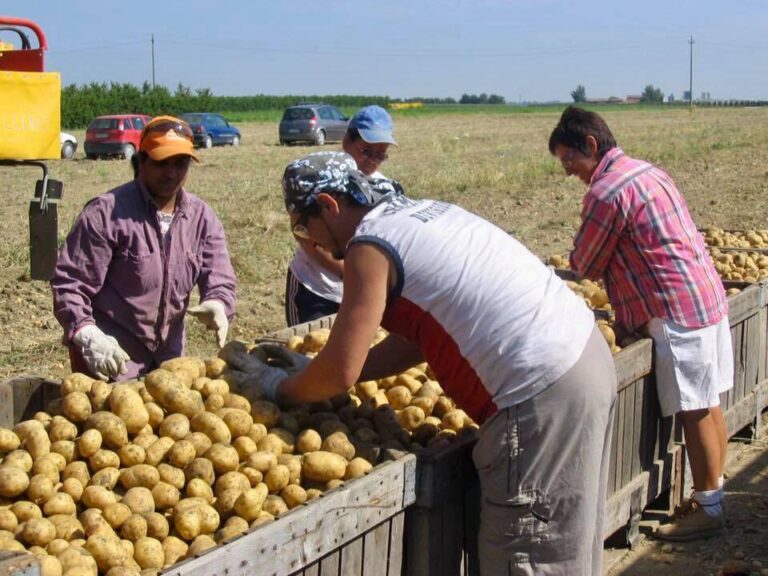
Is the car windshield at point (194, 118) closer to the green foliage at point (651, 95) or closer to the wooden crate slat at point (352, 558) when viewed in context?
the wooden crate slat at point (352, 558)

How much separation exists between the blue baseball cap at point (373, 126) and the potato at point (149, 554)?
9.26 feet

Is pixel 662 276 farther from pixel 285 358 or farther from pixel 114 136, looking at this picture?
pixel 114 136

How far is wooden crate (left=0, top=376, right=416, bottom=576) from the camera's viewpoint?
2.57 meters

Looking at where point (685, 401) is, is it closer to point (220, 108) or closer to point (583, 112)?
point (583, 112)

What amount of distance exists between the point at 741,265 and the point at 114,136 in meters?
23.9

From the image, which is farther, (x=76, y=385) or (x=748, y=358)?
(x=748, y=358)

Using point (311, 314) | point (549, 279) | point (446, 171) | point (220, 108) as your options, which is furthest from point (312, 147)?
point (220, 108)

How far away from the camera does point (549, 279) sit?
3086 mm

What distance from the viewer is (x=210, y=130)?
3506 centimetres

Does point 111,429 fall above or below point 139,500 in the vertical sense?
above

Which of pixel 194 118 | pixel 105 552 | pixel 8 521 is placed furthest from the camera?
pixel 194 118

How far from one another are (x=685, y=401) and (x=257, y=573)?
2.85 meters

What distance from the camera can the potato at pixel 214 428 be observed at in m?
3.26

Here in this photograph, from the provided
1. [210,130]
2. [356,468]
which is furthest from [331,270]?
[210,130]
